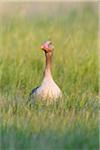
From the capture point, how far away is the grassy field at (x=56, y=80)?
17.4ft

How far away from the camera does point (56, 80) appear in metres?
A: 7.94

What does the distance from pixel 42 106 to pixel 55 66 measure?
1.97 metres

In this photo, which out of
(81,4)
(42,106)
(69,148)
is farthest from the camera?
(81,4)

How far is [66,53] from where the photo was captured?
8852 mm

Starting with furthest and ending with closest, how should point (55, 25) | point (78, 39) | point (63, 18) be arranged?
point (63, 18)
point (55, 25)
point (78, 39)

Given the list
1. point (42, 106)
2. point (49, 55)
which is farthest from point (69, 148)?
point (49, 55)

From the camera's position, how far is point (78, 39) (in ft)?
30.5

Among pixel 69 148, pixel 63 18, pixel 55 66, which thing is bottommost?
pixel 69 148

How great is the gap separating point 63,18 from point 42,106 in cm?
478

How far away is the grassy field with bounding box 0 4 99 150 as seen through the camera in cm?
530

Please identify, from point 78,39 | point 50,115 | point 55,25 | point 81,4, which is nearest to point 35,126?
point 50,115

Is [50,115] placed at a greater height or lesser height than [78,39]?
lesser

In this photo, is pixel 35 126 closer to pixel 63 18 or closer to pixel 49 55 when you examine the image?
pixel 49 55

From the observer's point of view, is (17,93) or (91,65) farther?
(91,65)
